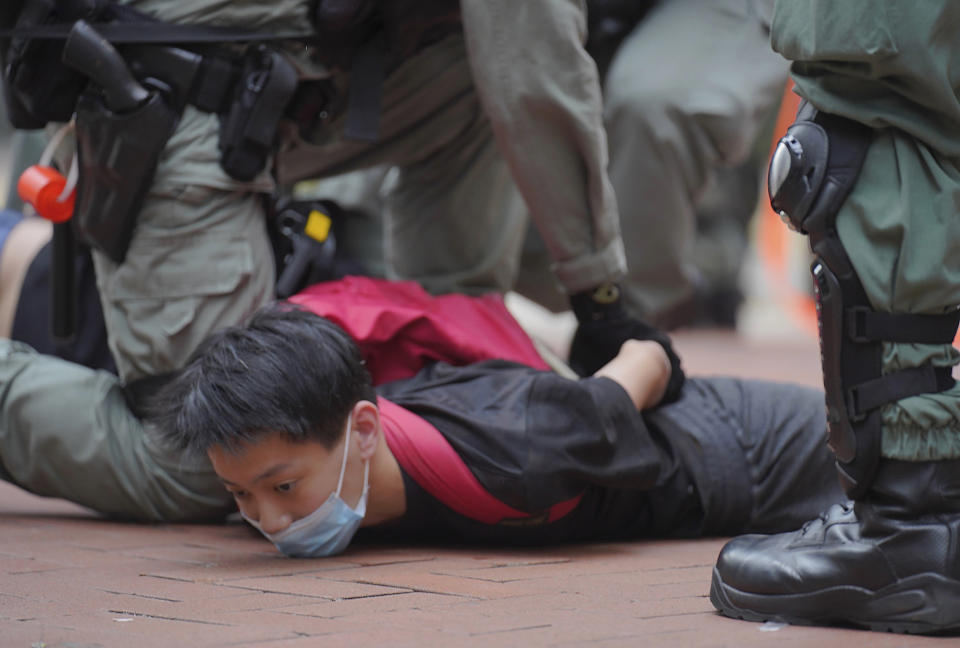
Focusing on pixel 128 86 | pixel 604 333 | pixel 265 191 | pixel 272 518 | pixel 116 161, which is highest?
pixel 128 86

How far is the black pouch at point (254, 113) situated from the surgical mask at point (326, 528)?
0.76 meters

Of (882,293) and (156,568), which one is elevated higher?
(882,293)

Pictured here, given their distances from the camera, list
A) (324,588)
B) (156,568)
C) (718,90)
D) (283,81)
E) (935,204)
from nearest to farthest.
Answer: (935,204) < (324,588) < (156,568) < (283,81) < (718,90)

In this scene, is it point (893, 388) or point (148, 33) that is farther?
point (148, 33)

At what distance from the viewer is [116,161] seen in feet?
9.29

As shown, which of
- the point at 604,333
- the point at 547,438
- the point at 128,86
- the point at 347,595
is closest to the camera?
the point at 347,595

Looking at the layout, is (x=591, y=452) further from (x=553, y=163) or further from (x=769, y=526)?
(x=553, y=163)

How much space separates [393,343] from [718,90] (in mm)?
1364

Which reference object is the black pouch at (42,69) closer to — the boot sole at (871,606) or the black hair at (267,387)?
the black hair at (267,387)

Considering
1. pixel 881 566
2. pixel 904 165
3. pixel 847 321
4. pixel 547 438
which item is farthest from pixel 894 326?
pixel 547 438

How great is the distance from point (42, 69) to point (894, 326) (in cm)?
188

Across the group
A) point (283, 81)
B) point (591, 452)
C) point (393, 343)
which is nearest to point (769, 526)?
point (591, 452)

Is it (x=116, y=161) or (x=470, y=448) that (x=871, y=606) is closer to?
(x=470, y=448)

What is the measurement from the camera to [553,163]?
2.89 metres
